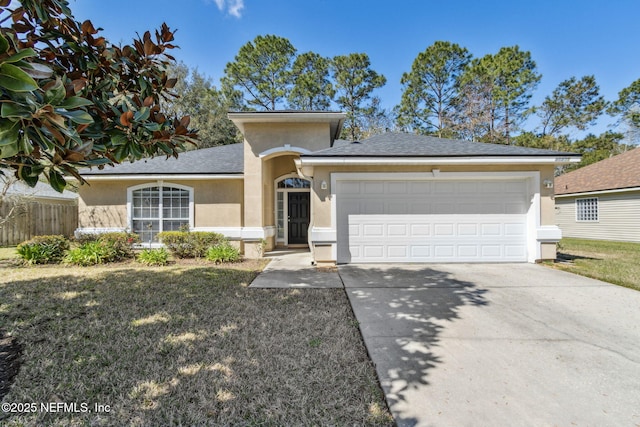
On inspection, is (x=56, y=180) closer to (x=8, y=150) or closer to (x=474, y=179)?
(x=8, y=150)

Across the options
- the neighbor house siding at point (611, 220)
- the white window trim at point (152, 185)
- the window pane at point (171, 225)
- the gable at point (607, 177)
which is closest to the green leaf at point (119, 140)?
the white window trim at point (152, 185)

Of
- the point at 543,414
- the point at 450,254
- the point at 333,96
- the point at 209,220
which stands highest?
the point at 333,96

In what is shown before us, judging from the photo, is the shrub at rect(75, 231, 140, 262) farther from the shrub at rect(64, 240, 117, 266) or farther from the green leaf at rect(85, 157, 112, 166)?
the green leaf at rect(85, 157, 112, 166)

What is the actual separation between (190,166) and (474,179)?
9.56m

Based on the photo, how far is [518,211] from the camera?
797 centimetres

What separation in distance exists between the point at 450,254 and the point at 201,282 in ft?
21.6

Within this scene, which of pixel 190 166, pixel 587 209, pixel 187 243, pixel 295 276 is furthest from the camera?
pixel 587 209

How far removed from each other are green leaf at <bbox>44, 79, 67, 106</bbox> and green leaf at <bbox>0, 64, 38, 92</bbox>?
0.21 m

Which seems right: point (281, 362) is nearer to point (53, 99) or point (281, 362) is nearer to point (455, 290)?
point (53, 99)

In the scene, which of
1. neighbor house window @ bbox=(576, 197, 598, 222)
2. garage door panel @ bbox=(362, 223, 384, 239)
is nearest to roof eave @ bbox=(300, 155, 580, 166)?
garage door panel @ bbox=(362, 223, 384, 239)

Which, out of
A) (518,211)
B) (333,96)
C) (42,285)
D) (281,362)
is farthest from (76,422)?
(333,96)

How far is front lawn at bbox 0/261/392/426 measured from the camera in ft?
7.53

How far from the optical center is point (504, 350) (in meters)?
3.25

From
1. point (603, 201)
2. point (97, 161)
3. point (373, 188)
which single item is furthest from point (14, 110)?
point (603, 201)
